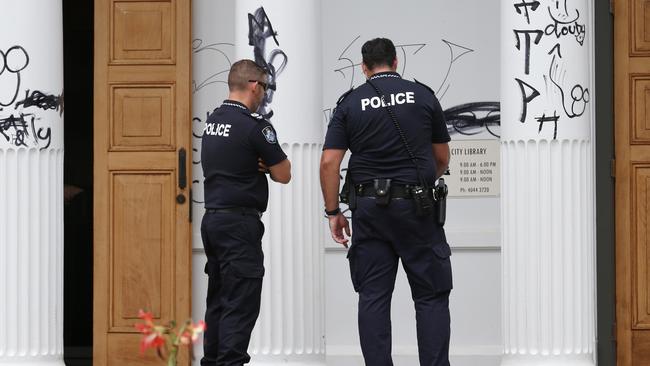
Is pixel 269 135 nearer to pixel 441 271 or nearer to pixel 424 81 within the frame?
pixel 441 271

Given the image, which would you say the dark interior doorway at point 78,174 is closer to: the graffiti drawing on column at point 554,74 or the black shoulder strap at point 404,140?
the graffiti drawing on column at point 554,74

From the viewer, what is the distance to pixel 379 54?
24.2 feet

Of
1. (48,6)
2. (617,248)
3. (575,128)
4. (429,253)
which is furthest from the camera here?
(617,248)

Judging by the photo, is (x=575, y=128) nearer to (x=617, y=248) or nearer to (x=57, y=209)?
(x=617, y=248)

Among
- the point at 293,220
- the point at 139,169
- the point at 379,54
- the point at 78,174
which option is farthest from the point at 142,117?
the point at 379,54

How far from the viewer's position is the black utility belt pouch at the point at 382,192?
7.20m

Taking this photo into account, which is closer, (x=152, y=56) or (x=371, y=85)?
(x=371, y=85)

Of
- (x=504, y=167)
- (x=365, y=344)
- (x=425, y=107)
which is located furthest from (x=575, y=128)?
(x=365, y=344)

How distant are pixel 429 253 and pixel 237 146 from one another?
1240 millimetres

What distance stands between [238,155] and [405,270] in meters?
1.15

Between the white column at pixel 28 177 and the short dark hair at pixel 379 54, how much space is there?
2.47 meters

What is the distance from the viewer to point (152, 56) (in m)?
10.0

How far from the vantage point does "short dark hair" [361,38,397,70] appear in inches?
291

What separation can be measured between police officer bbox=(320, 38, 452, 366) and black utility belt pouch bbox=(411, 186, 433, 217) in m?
0.01
